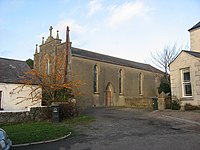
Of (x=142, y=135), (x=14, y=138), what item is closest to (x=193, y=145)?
(x=142, y=135)

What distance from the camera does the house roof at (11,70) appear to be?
19177 mm

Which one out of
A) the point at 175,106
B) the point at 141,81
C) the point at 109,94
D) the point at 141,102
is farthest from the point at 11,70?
the point at 141,81

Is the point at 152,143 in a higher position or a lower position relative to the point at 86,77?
lower

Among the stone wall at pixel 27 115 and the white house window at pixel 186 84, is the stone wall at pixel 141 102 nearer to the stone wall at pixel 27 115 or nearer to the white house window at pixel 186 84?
the white house window at pixel 186 84

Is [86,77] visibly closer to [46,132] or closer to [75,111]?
[75,111]

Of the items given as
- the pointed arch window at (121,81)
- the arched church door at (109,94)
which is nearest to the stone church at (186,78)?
the arched church door at (109,94)

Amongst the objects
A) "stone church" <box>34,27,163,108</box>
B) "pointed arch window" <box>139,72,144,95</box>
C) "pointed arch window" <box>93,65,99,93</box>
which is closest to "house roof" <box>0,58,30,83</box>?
"stone church" <box>34,27,163,108</box>

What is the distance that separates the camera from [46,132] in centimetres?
1003

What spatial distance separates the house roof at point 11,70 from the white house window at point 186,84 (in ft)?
48.3

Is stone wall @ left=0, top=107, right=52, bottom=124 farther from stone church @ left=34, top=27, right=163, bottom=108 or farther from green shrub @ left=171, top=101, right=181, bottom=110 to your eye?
green shrub @ left=171, top=101, right=181, bottom=110

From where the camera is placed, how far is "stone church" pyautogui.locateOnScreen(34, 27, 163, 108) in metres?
28.0

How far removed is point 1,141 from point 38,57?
111ft

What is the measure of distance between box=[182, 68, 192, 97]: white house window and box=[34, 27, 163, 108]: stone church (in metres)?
10.6

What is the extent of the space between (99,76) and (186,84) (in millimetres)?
15552
